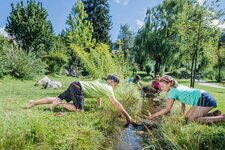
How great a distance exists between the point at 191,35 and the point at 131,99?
6.83 meters

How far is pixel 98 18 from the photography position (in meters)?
35.3

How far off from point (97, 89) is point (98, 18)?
3126cm

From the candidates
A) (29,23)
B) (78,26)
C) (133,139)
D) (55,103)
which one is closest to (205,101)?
(133,139)

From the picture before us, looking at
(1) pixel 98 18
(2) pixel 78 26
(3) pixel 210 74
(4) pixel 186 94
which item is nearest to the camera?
(4) pixel 186 94

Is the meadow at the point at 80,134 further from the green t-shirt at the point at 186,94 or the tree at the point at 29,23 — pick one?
the tree at the point at 29,23

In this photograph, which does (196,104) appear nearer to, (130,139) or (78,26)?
(130,139)

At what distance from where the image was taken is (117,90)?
296 inches

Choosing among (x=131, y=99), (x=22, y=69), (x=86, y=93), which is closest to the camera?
(x=86, y=93)

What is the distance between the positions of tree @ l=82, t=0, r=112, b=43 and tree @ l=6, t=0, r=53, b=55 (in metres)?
9.48

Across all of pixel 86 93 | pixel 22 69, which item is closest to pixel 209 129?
pixel 86 93

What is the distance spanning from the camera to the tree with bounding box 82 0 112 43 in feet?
115

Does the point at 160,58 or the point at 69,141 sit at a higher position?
the point at 160,58

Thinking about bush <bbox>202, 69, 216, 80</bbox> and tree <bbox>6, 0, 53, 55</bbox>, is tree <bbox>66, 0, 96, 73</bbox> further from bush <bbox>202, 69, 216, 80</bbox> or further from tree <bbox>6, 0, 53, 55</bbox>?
bush <bbox>202, 69, 216, 80</bbox>

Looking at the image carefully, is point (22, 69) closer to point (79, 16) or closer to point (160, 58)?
point (79, 16)
